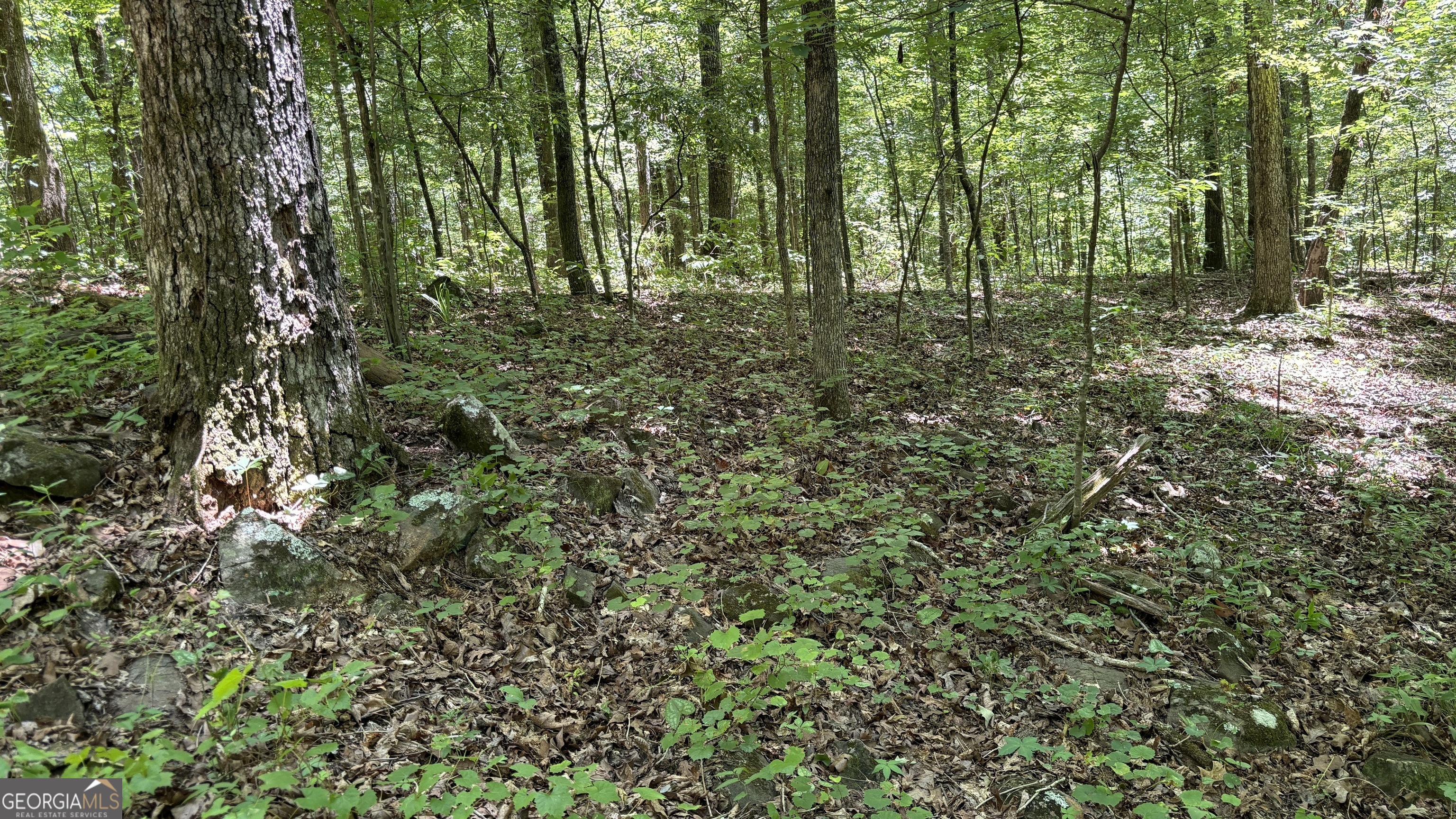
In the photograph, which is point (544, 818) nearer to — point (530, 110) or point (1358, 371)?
point (530, 110)

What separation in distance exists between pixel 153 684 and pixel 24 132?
8.20m

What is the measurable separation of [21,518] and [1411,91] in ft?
52.9

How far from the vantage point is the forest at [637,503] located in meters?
2.79

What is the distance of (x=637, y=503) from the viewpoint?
486 centimetres

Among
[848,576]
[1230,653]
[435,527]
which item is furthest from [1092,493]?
[435,527]

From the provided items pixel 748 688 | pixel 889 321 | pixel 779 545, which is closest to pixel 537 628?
pixel 748 688

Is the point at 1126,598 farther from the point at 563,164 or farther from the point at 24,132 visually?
the point at 24,132

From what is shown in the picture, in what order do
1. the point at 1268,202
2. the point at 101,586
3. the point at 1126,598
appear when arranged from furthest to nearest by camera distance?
1. the point at 1268,202
2. the point at 1126,598
3. the point at 101,586

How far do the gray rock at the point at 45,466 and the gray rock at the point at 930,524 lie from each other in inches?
181

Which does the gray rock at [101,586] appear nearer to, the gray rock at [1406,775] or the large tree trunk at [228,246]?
the large tree trunk at [228,246]

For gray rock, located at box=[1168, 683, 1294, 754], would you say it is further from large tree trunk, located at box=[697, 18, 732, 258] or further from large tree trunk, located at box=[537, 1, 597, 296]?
large tree trunk, located at box=[537, 1, 597, 296]

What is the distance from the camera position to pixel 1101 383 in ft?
29.2

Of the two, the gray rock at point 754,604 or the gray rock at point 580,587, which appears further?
the gray rock at point 754,604

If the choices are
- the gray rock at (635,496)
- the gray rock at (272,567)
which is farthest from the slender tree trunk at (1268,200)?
the gray rock at (272,567)
